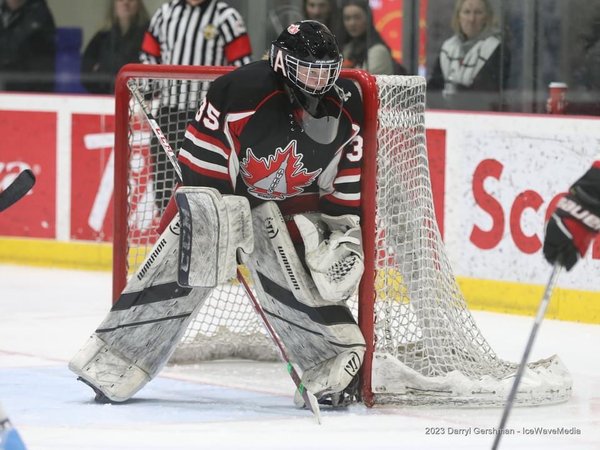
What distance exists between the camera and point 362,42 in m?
7.93

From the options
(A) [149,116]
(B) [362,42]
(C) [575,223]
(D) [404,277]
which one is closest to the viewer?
(C) [575,223]

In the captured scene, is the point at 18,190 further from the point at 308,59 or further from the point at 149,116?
the point at 149,116

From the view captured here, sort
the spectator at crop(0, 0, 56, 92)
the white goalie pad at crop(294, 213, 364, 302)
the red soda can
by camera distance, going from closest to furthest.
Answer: the white goalie pad at crop(294, 213, 364, 302), the red soda can, the spectator at crop(0, 0, 56, 92)

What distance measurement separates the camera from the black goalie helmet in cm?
446

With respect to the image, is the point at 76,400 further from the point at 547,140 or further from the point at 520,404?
the point at 547,140

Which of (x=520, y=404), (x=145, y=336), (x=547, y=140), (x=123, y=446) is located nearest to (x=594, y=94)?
(x=547, y=140)

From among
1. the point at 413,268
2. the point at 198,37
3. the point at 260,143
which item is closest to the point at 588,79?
the point at 198,37

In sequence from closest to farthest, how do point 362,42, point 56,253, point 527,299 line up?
point 527,299
point 362,42
point 56,253

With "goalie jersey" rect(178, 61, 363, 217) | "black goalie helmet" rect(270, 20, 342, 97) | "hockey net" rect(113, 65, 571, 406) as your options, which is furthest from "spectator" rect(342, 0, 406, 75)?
"black goalie helmet" rect(270, 20, 342, 97)

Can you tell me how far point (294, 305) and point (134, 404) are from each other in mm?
561

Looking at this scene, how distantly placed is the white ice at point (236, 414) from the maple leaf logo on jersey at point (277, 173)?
0.64 metres

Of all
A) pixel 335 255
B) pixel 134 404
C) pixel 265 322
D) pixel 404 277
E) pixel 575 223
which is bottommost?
pixel 134 404

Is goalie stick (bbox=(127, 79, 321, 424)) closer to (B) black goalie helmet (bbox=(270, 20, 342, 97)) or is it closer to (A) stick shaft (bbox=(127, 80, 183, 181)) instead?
(A) stick shaft (bbox=(127, 80, 183, 181))

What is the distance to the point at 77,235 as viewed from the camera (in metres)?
8.18
